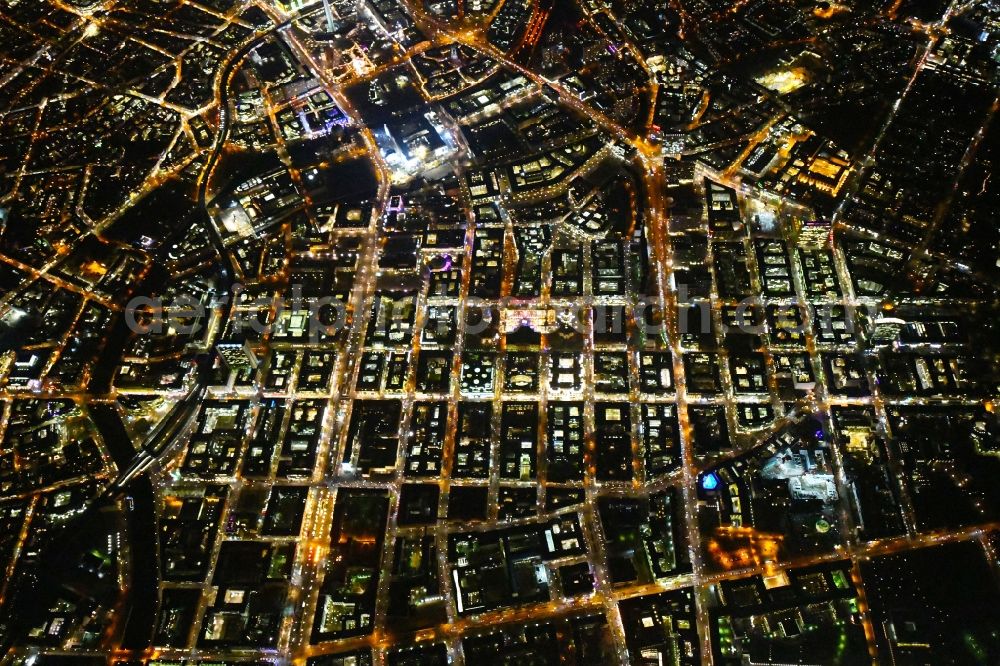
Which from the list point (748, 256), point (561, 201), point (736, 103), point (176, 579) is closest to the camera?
point (176, 579)

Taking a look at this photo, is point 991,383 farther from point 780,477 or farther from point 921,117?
point 921,117

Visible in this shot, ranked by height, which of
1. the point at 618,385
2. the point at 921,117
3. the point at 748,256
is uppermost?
the point at 921,117

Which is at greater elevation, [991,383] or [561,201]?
[561,201]

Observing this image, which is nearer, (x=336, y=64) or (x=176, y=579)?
(x=176, y=579)

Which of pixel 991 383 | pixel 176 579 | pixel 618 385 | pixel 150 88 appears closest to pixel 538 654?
pixel 618 385

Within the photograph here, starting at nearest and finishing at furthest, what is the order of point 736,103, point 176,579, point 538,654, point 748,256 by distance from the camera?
point 538,654
point 176,579
point 748,256
point 736,103

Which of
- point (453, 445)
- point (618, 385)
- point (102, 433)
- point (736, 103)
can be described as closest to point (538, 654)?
point (453, 445)
